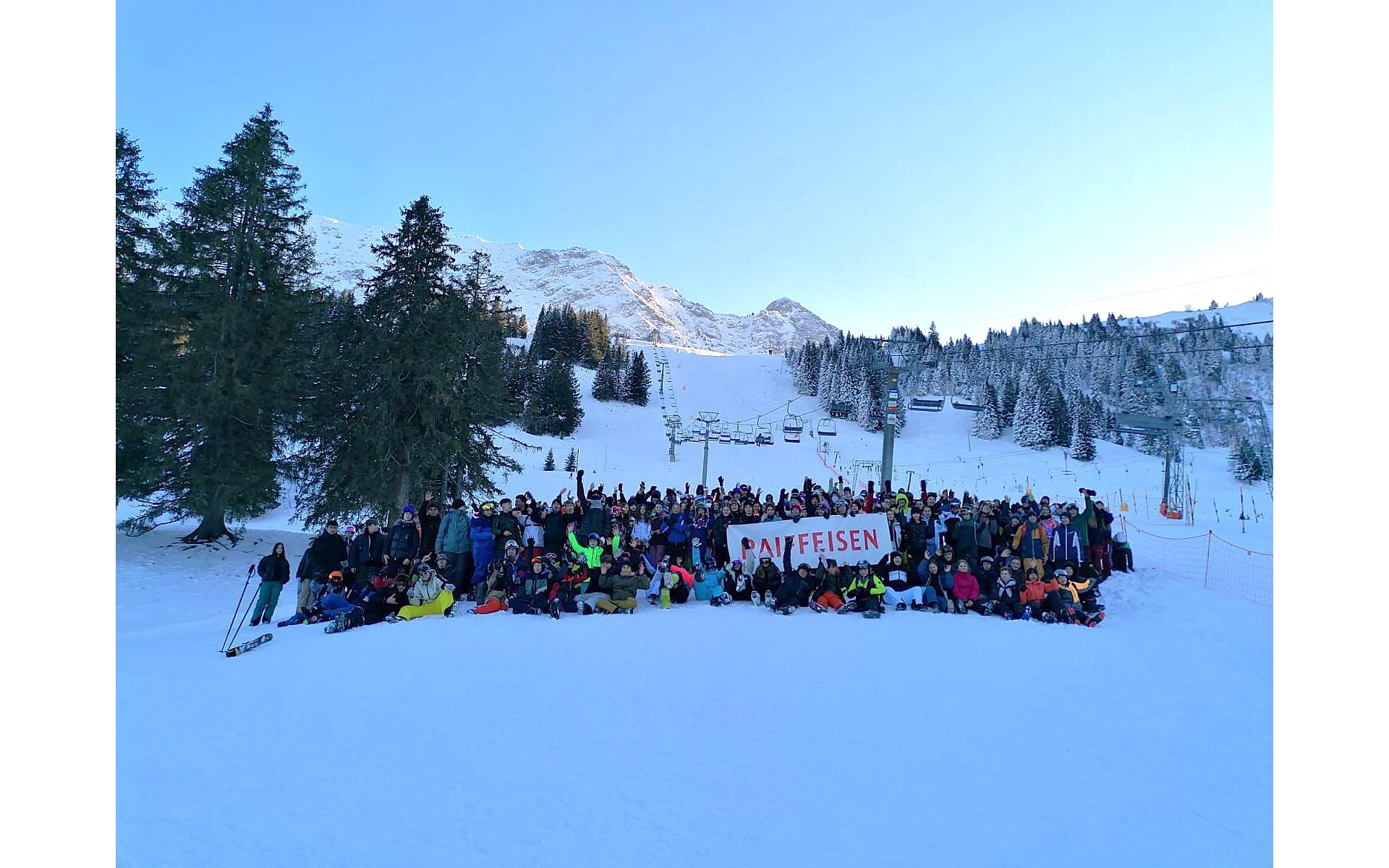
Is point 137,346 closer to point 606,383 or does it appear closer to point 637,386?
point 606,383

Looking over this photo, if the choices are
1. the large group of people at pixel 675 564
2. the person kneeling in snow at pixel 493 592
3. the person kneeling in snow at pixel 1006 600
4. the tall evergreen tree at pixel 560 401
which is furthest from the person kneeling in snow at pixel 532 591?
the tall evergreen tree at pixel 560 401

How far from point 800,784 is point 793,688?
6.05 feet

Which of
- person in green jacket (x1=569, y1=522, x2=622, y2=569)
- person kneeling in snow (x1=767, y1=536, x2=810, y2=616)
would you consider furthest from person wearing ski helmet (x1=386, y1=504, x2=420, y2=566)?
person kneeling in snow (x1=767, y1=536, x2=810, y2=616)

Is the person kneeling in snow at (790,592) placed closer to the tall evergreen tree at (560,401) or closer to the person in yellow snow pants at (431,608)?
the person in yellow snow pants at (431,608)

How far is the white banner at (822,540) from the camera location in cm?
1138

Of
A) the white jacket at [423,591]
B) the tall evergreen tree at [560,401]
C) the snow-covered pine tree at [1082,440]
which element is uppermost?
the tall evergreen tree at [560,401]

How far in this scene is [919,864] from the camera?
379 centimetres

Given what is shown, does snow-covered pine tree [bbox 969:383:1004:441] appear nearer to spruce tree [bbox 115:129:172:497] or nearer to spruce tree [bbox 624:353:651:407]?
spruce tree [bbox 624:353:651:407]

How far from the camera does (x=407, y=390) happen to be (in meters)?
16.7

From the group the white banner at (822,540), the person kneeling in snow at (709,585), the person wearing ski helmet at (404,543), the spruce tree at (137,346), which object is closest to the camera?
the person wearing ski helmet at (404,543)

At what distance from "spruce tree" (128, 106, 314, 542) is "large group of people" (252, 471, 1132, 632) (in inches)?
280

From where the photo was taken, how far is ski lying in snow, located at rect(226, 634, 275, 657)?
7.60m

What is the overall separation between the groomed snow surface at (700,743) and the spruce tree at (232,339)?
26.0ft

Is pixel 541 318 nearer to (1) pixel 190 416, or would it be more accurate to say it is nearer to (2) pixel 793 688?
(1) pixel 190 416
